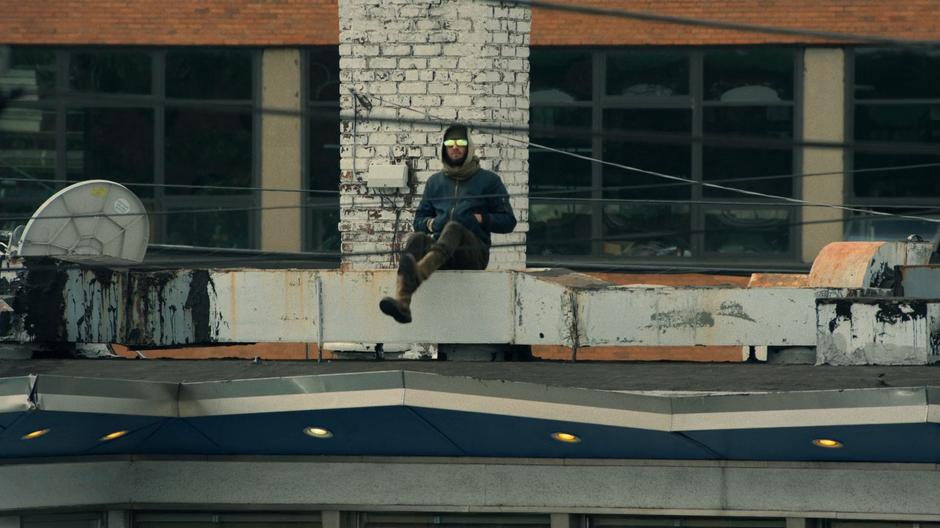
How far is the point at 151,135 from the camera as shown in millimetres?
24375

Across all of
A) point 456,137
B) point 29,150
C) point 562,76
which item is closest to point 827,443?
point 456,137

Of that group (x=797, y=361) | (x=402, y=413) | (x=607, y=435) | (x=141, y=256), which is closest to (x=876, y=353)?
(x=797, y=361)

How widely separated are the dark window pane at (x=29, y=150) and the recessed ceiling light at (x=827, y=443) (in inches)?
634

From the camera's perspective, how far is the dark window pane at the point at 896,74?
23.0m

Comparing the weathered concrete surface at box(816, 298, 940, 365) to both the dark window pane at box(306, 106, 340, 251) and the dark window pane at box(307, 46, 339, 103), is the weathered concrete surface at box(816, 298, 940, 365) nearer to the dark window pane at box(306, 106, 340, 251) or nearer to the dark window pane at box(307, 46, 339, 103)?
the dark window pane at box(306, 106, 340, 251)

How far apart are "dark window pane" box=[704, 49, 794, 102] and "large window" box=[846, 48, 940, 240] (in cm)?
95

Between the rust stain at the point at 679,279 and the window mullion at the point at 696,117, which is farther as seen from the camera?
the window mullion at the point at 696,117

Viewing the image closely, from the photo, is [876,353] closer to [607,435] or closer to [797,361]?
[797,361]

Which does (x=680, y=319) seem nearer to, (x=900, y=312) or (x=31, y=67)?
(x=900, y=312)

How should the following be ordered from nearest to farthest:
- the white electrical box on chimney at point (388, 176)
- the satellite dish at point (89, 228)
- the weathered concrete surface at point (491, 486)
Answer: the weathered concrete surface at point (491, 486), the satellite dish at point (89, 228), the white electrical box on chimney at point (388, 176)

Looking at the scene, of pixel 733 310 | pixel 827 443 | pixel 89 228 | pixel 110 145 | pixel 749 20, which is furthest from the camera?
pixel 110 145

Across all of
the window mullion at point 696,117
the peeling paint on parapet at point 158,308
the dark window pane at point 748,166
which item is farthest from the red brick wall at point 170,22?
the peeling paint on parapet at point 158,308

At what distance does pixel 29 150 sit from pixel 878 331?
15257mm

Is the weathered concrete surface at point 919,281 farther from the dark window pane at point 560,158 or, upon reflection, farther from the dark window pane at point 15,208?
the dark window pane at point 15,208
